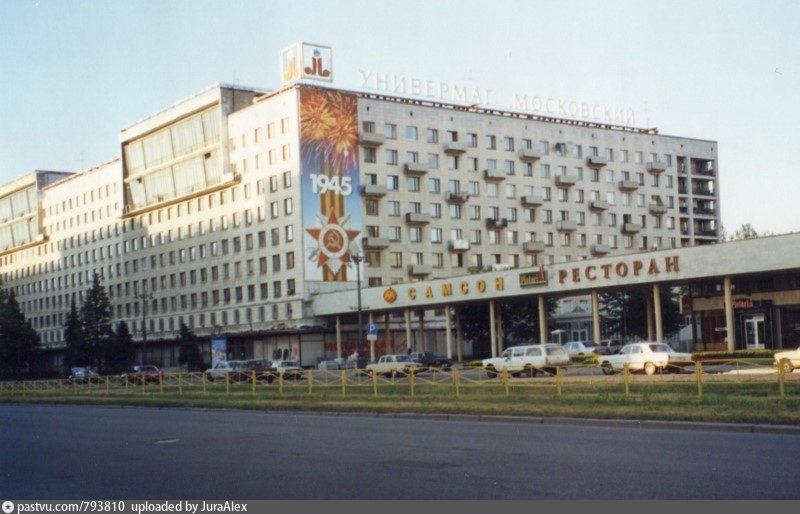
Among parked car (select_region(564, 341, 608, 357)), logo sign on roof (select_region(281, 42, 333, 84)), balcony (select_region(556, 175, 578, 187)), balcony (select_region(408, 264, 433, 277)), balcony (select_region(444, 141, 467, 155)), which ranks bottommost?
parked car (select_region(564, 341, 608, 357))

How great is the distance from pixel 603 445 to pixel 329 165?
7569cm

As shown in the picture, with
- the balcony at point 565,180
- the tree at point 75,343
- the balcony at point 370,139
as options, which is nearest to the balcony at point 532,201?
the balcony at point 565,180

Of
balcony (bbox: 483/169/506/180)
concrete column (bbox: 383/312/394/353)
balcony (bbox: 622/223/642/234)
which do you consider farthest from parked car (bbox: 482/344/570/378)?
balcony (bbox: 622/223/642/234)

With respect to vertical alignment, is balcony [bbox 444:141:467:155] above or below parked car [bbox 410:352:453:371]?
above

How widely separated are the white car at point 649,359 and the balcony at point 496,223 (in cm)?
5680

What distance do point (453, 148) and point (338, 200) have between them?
13976 millimetres

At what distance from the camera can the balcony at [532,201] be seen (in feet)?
337

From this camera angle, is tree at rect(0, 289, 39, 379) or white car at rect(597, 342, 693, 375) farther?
tree at rect(0, 289, 39, 379)

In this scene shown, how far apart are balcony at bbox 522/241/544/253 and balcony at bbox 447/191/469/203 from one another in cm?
874

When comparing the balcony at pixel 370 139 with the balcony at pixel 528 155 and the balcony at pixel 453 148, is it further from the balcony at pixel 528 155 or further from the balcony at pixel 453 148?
the balcony at pixel 528 155

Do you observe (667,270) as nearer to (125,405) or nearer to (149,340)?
(125,405)

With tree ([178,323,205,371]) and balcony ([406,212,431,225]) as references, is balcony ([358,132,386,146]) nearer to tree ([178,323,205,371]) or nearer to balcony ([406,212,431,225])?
balcony ([406,212,431,225])

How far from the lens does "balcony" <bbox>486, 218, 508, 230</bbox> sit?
328 feet

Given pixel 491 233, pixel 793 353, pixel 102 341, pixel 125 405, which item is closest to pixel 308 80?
pixel 491 233
